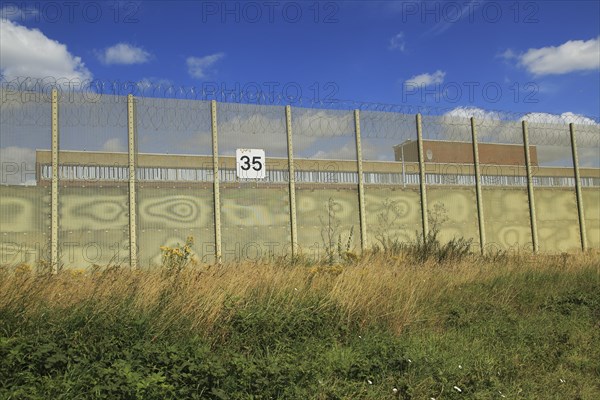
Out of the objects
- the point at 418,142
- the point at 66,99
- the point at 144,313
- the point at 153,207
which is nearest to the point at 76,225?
the point at 153,207

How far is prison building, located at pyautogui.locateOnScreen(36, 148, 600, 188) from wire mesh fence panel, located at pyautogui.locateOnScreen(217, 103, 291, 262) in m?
0.05

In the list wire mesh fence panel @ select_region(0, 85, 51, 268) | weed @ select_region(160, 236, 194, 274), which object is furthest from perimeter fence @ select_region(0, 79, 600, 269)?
weed @ select_region(160, 236, 194, 274)

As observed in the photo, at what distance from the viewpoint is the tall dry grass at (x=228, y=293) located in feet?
16.9

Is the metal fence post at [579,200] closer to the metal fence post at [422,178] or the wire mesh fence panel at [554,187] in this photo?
the wire mesh fence panel at [554,187]

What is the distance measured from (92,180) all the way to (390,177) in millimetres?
7383

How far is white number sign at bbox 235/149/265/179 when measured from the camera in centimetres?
1239

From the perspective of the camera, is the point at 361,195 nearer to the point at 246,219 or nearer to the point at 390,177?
the point at 390,177

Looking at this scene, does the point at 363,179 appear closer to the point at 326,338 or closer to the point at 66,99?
the point at 66,99

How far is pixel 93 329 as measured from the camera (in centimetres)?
460

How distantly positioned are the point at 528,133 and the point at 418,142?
4185 millimetres

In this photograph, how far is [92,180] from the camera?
11.2 meters

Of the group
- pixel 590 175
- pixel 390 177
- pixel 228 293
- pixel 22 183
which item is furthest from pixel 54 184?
pixel 590 175

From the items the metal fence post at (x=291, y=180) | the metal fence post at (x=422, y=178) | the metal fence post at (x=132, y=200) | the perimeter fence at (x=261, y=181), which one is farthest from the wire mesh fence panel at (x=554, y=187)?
the metal fence post at (x=132, y=200)

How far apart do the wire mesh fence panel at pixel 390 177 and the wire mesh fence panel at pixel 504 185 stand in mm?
2357
